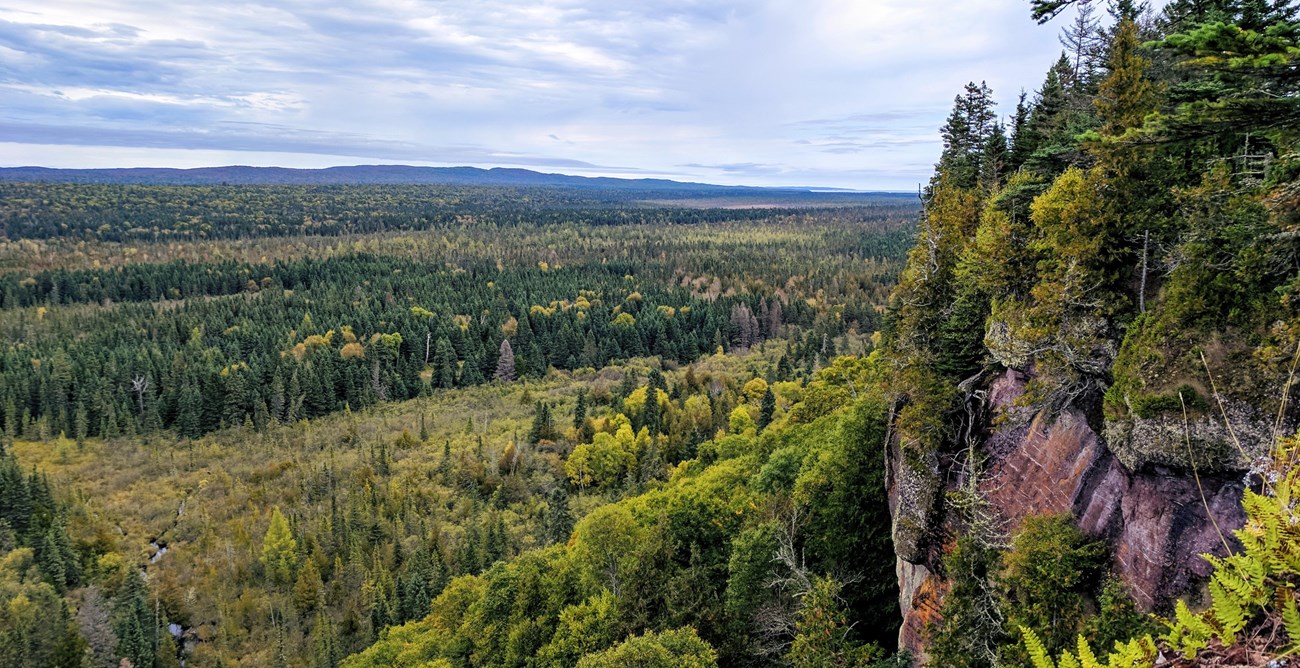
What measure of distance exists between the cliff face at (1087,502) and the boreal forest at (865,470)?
8 cm

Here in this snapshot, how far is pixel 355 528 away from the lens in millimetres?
59125

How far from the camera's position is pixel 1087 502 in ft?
53.7

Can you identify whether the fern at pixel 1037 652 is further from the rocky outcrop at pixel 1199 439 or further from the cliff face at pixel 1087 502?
A: the rocky outcrop at pixel 1199 439

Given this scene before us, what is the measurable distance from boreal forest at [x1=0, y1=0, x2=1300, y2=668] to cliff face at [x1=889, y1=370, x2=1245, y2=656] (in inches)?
3.3

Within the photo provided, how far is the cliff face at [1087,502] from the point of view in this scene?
13.5 metres

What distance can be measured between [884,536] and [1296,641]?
85.8 feet

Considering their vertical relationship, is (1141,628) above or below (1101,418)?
below

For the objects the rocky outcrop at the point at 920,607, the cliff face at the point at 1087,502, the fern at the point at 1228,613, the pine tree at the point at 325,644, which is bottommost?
the pine tree at the point at 325,644

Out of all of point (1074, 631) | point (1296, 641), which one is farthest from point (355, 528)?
point (1296, 641)

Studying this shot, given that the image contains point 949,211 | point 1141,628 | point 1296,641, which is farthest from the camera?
point 949,211

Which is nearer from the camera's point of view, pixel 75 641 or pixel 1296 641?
pixel 1296 641

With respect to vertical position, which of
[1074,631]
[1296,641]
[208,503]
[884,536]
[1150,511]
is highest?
[1296,641]

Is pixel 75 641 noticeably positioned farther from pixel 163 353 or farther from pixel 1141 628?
pixel 163 353

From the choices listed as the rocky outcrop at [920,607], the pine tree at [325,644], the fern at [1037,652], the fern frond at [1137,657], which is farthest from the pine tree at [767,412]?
the fern at [1037,652]
